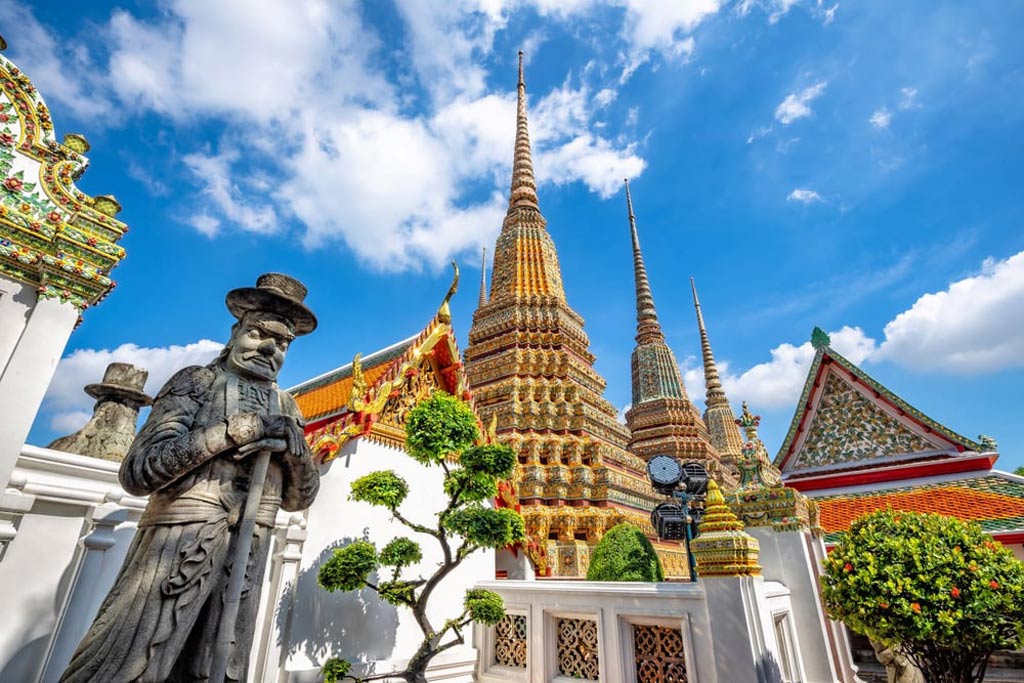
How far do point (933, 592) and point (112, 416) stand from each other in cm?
1011

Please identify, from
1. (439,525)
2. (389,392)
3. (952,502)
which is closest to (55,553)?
(439,525)

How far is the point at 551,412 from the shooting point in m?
16.0

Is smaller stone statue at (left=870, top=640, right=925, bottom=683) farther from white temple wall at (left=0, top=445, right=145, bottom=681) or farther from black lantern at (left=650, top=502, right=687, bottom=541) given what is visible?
white temple wall at (left=0, top=445, right=145, bottom=681)

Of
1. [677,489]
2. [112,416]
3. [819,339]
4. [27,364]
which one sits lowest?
[677,489]

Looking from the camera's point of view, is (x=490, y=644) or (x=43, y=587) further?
(x=490, y=644)

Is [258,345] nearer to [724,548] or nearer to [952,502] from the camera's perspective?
[724,548]

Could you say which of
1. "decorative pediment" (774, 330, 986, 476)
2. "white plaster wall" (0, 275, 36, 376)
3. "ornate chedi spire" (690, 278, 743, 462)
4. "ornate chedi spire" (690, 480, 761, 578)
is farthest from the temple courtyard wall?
"ornate chedi spire" (690, 278, 743, 462)

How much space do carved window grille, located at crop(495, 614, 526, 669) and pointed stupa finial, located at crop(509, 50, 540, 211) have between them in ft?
65.8

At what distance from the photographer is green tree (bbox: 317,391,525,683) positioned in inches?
199

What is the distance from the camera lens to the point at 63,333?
5066mm

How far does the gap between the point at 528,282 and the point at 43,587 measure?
17.6 m

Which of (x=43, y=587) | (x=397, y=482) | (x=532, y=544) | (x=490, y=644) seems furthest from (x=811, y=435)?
(x=43, y=587)

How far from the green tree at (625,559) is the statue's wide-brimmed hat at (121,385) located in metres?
7.56

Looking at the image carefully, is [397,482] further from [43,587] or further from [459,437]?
[43,587]
